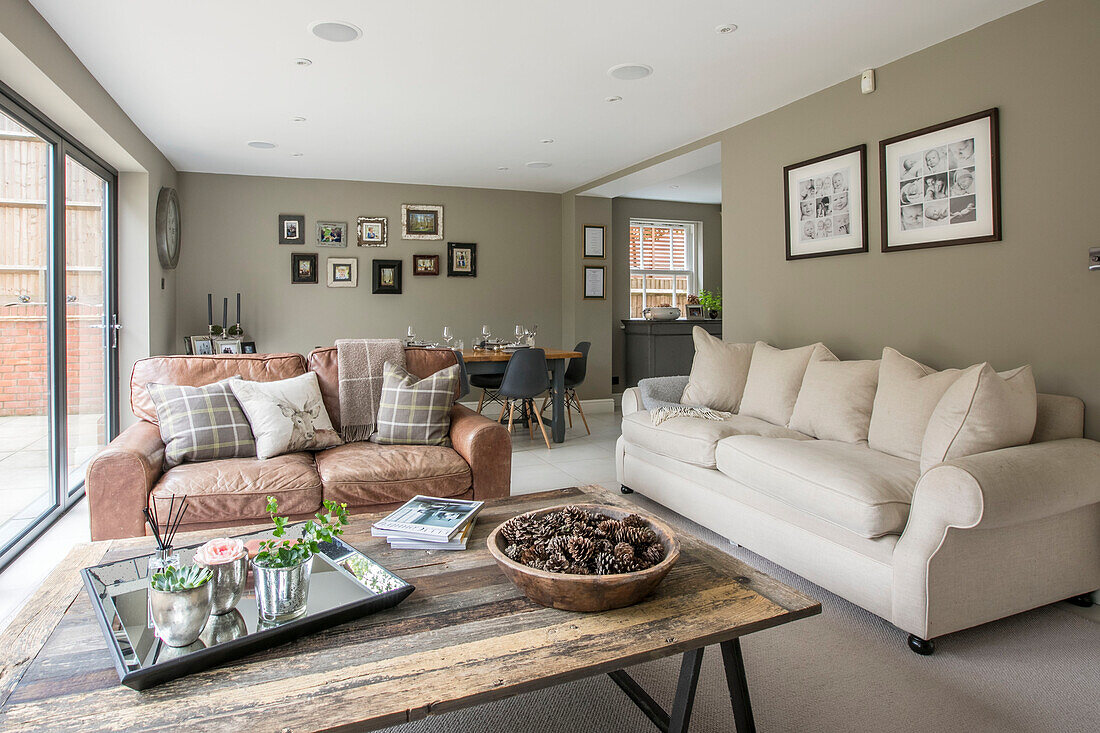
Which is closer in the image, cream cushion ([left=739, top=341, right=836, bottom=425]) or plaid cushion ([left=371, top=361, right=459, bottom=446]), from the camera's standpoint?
plaid cushion ([left=371, top=361, right=459, bottom=446])

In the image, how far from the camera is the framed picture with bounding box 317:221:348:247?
6625 mm

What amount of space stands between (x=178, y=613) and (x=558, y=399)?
14.9ft

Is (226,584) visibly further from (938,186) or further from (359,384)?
(938,186)

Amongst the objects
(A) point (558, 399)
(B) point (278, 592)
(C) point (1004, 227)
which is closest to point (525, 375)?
(A) point (558, 399)

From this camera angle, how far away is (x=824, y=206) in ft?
13.1

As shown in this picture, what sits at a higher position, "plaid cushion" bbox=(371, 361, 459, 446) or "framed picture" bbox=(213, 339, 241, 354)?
"framed picture" bbox=(213, 339, 241, 354)

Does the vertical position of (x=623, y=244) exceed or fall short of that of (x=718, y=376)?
it exceeds it

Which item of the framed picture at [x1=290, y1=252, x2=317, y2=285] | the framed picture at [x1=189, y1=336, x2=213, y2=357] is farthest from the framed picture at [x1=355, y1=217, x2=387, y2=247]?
the framed picture at [x1=189, y1=336, x2=213, y2=357]

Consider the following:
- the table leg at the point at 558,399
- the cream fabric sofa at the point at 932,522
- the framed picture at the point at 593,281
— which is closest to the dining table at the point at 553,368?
the table leg at the point at 558,399

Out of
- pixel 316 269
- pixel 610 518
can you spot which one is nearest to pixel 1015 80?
pixel 610 518

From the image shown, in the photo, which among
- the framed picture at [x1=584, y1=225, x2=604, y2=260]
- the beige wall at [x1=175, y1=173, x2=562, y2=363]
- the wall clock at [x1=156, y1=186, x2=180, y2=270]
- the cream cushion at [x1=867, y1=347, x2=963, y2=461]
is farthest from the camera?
the framed picture at [x1=584, y1=225, x2=604, y2=260]

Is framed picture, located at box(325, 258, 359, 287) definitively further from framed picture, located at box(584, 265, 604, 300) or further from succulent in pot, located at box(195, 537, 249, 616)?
succulent in pot, located at box(195, 537, 249, 616)

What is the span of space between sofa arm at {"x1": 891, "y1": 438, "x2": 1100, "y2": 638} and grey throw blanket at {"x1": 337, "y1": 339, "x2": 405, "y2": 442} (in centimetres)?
238

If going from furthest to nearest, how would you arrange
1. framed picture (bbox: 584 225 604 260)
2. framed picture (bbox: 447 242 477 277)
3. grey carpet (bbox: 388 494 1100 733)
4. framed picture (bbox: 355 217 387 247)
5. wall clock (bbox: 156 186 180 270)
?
framed picture (bbox: 584 225 604 260), framed picture (bbox: 447 242 477 277), framed picture (bbox: 355 217 387 247), wall clock (bbox: 156 186 180 270), grey carpet (bbox: 388 494 1100 733)
